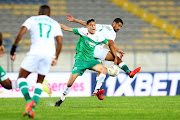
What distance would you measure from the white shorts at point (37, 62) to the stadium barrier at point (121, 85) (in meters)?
8.36

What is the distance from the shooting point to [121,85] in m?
15.4

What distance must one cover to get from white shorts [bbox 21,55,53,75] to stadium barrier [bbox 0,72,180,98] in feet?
27.4

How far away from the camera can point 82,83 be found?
15.5 meters

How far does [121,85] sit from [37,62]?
887cm

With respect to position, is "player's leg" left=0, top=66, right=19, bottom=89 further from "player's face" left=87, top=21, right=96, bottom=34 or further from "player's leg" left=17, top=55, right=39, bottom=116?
"player's face" left=87, top=21, right=96, bottom=34

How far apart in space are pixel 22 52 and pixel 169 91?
7373 millimetres

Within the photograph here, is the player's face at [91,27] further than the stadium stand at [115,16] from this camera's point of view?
No

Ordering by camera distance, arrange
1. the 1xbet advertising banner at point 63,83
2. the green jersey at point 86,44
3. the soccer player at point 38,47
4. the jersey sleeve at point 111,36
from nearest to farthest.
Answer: the soccer player at point 38,47
the green jersey at point 86,44
the jersey sleeve at point 111,36
the 1xbet advertising banner at point 63,83

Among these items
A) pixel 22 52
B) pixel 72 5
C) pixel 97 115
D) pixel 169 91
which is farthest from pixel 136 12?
pixel 97 115

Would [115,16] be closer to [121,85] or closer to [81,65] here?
[121,85]

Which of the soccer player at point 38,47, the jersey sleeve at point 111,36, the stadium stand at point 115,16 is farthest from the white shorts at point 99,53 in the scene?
the stadium stand at point 115,16

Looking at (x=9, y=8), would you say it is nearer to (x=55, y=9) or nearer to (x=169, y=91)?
(x=55, y=9)

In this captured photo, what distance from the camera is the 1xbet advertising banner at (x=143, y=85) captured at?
50.5 feet

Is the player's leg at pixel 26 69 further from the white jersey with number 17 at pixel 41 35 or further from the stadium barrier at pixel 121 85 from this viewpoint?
the stadium barrier at pixel 121 85
